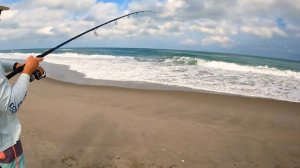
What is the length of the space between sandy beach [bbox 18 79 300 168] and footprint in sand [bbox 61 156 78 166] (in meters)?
0.01

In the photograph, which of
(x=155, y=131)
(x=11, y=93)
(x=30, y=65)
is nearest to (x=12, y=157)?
(x=11, y=93)

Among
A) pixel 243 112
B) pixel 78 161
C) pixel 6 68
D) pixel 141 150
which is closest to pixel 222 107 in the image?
pixel 243 112

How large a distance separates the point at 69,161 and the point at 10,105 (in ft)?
8.99

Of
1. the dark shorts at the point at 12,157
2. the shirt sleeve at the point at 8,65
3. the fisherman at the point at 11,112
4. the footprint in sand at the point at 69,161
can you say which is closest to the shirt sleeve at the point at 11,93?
the fisherman at the point at 11,112

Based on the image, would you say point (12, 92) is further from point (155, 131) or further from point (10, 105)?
point (155, 131)

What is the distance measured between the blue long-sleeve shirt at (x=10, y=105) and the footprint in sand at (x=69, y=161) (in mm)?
2301

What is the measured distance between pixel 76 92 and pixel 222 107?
426cm

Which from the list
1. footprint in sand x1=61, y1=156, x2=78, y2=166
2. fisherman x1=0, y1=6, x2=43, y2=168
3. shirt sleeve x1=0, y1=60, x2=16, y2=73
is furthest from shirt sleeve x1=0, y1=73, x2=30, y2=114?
footprint in sand x1=61, y1=156, x2=78, y2=166

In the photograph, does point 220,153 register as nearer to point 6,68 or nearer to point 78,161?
point 78,161

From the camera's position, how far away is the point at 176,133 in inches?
224

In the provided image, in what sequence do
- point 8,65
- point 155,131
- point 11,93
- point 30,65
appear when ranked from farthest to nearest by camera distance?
point 155,131
point 8,65
point 30,65
point 11,93

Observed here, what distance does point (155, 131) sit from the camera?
5723 mm

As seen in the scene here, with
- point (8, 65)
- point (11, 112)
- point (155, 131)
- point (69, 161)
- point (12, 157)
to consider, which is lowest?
point (69, 161)

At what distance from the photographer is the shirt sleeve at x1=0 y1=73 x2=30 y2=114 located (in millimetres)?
1825
